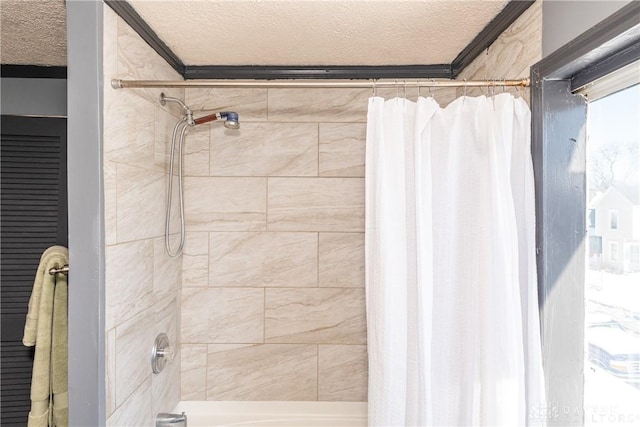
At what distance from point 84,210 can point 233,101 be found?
3.84ft

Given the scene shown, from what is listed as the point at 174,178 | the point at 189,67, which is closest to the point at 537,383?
the point at 174,178

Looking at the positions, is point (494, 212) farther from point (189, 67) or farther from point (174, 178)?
point (189, 67)

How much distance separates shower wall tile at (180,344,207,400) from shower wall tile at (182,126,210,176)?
97 cm

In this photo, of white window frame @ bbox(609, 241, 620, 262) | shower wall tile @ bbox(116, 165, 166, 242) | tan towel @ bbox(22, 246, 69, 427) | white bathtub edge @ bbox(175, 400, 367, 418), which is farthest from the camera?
white bathtub edge @ bbox(175, 400, 367, 418)

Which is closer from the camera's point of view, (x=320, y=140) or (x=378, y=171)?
(x=378, y=171)

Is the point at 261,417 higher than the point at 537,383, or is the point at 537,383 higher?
the point at 537,383

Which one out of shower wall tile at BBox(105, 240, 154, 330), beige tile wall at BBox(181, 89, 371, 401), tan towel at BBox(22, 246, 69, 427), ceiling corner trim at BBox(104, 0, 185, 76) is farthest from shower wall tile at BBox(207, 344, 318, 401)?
ceiling corner trim at BBox(104, 0, 185, 76)

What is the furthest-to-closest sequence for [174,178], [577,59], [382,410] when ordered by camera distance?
[174,178]
[382,410]
[577,59]

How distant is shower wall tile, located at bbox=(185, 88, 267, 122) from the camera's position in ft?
7.84

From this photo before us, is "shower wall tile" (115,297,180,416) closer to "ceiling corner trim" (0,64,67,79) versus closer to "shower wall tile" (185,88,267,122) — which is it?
"shower wall tile" (185,88,267,122)

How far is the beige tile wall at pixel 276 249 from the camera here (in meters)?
2.39

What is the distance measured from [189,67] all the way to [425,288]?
1.72 m

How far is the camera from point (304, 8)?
162 cm

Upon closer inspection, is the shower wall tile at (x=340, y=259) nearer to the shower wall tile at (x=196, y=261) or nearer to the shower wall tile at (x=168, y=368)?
the shower wall tile at (x=196, y=261)
